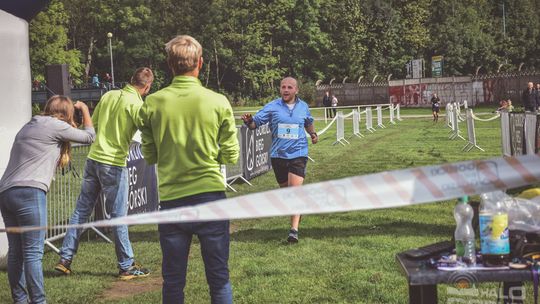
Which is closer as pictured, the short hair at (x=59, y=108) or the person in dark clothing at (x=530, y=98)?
the short hair at (x=59, y=108)

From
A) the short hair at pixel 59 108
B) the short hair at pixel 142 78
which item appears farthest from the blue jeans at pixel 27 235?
the short hair at pixel 142 78

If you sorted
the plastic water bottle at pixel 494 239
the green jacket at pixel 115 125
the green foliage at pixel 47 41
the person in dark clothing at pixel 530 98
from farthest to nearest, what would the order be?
the green foliage at pixel 47 41 < the person in dark clothing at pixel 530 98 < the green jacket at pixel 115 125 < the plastic water bottle at pixel 494 239

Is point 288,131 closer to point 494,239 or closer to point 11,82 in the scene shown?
point 11,82

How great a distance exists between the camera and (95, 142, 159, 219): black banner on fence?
30.6 ft

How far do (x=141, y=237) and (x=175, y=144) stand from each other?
198 inches

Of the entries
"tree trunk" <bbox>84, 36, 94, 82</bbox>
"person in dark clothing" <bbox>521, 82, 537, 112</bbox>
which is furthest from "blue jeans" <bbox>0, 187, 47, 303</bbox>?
"tree trunk" <bbox>84, 36, 94, 82</bbox>

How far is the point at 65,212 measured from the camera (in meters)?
9.18

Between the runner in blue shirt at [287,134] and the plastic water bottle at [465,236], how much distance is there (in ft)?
15.6

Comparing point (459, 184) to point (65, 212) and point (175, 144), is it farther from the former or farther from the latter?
point (65, 212)

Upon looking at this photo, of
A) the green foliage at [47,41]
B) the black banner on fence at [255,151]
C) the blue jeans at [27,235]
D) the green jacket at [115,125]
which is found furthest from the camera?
the green foliage at [47,41]

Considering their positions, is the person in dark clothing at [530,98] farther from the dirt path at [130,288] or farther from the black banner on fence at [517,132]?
the dirt path at [130,288]

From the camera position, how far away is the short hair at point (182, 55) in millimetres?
4199

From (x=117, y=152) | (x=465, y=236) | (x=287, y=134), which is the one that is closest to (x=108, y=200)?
(x=117, y=152)

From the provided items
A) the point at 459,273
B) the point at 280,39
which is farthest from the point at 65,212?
the point at 280,39
